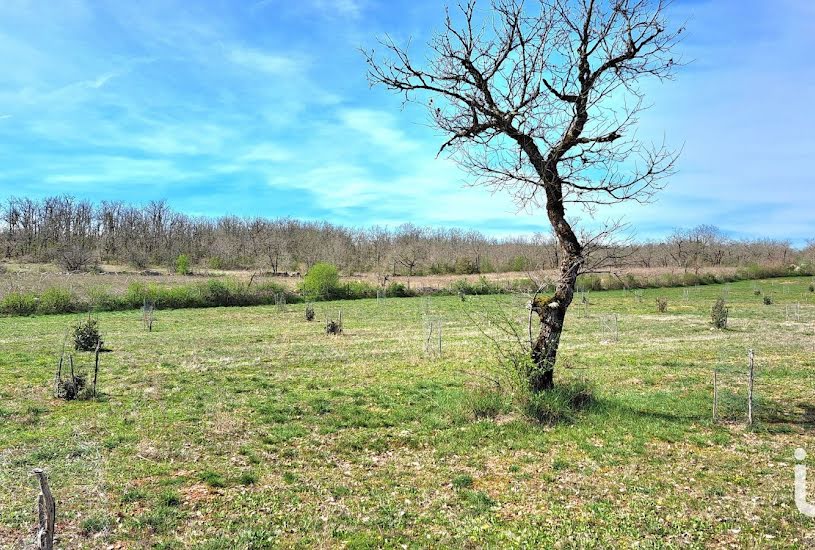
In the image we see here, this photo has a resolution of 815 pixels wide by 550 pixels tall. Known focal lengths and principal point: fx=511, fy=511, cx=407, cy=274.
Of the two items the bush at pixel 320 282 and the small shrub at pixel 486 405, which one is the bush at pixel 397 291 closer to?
the bush at pixel 320 282

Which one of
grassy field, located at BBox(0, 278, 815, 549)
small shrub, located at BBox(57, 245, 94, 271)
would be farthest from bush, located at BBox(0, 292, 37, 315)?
small shrub, located at BBox(57, 245, 94, 271)

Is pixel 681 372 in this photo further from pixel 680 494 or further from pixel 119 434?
pixel 119 434

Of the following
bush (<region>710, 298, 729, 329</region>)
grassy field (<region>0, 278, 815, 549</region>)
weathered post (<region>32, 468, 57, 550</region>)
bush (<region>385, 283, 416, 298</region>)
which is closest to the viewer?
weathered post (<region>32, 468, 57, 550</region>)

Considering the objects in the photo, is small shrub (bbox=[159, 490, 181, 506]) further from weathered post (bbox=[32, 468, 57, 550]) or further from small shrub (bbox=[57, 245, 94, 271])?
small shrub (bbox=[57, 245, 94, 271])

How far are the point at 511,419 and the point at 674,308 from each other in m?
37.0

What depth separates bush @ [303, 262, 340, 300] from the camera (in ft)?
174

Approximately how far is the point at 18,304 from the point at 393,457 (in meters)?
42.4

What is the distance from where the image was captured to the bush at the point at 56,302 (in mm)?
40000

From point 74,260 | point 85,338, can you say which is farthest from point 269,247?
point 85,338

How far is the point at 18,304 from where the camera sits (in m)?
39.1

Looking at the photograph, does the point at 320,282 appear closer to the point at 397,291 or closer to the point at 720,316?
the point at 397,291

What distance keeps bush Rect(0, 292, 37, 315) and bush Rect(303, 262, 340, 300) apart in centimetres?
2317

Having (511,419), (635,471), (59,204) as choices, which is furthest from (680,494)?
(59,204)

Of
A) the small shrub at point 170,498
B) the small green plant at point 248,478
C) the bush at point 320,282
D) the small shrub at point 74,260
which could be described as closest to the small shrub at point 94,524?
the small shrub at point 170,498
